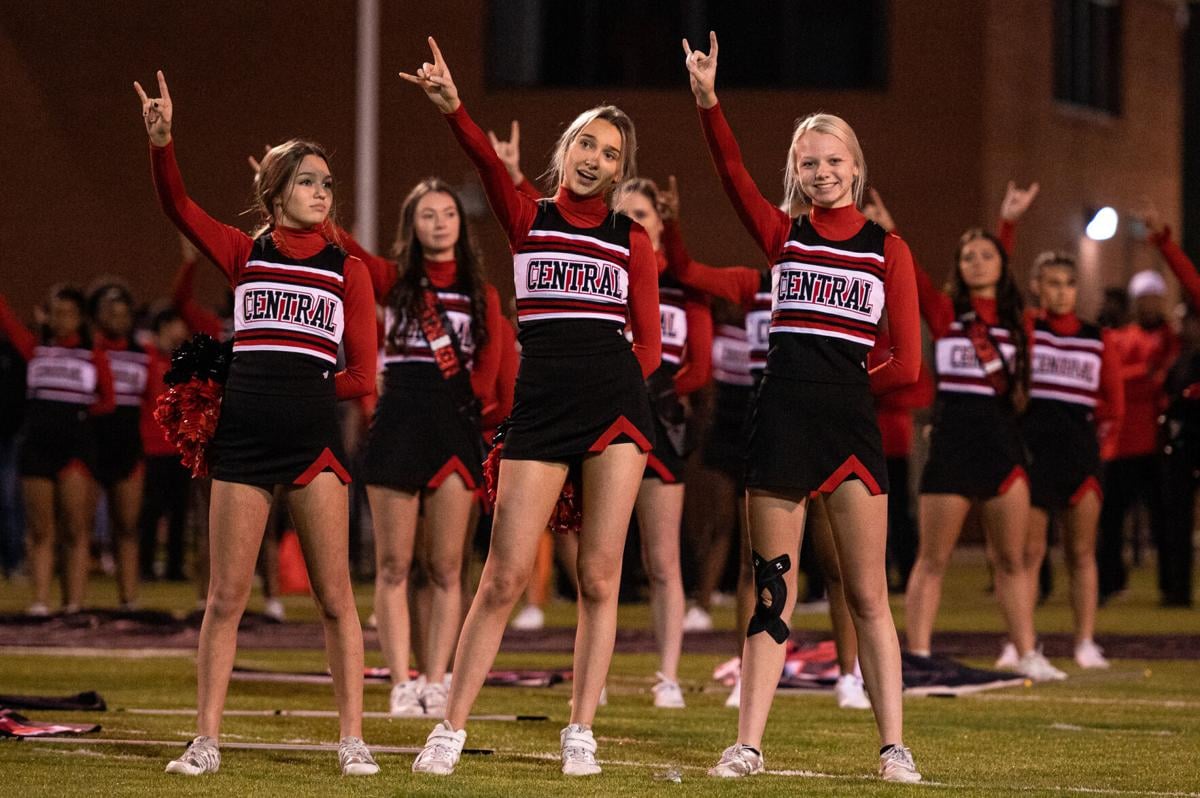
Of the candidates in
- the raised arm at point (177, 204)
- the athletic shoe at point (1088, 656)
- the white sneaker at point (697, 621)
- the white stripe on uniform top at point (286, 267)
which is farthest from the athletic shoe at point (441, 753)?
the white sneaker at point (697, 621)

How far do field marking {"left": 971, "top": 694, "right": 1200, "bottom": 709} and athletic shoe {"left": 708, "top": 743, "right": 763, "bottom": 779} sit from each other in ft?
10.7

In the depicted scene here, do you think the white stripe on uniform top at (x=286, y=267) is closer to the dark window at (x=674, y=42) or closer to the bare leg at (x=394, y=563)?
the bare leg at (x=394, y=563)

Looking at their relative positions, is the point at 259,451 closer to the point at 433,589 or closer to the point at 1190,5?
the point at 433,589

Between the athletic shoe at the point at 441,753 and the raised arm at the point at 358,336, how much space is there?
3.86 ft

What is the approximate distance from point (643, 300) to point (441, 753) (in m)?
1.60

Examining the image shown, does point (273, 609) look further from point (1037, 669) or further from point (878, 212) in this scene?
point (878, 212)

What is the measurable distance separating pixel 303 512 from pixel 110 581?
1204 cm

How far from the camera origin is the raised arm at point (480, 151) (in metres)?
6.14

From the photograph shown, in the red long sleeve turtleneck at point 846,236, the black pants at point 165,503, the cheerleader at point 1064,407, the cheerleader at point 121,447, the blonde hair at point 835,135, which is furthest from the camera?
the black pants at point 165,503

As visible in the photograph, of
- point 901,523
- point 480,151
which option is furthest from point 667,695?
point 901,523

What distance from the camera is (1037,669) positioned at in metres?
10.4

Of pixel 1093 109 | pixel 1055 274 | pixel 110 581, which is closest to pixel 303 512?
pixel 1055 274

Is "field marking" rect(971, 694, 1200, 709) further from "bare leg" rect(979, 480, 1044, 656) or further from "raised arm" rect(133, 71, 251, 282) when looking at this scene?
"raised arm" rect(133, 71, 251, 282)

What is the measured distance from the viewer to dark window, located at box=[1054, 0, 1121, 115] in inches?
901
